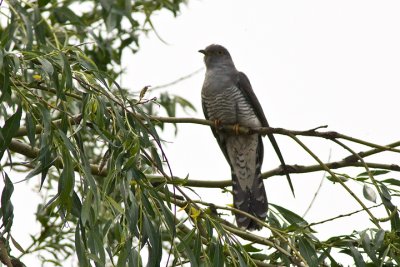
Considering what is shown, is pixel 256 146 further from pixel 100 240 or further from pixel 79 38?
pixel 100 240

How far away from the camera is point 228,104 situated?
15.8 ft

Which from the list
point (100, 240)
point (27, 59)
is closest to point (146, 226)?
point (100, 240)

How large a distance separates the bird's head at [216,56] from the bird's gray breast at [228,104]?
0.30 metres

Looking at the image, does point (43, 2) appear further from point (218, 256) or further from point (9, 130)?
point (218, 256)

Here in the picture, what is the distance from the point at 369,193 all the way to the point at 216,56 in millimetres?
2519

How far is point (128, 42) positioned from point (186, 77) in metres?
0.47

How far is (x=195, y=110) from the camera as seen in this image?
530cm

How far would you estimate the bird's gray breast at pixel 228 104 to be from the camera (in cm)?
479

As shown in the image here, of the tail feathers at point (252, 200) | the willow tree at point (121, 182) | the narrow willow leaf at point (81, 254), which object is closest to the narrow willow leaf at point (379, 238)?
the willow tree at point (121, 182)

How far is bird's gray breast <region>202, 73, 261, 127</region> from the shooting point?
479cm

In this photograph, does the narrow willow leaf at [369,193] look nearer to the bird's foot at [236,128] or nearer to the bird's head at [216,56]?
the bird's foot at [236,128]

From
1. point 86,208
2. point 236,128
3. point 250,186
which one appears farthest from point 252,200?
point 86,208

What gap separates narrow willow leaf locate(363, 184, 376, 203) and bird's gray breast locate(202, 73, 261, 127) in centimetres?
172

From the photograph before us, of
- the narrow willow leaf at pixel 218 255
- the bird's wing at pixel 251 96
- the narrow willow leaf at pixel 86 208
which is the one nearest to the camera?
the narrow willow leaf at pixel 86 208
